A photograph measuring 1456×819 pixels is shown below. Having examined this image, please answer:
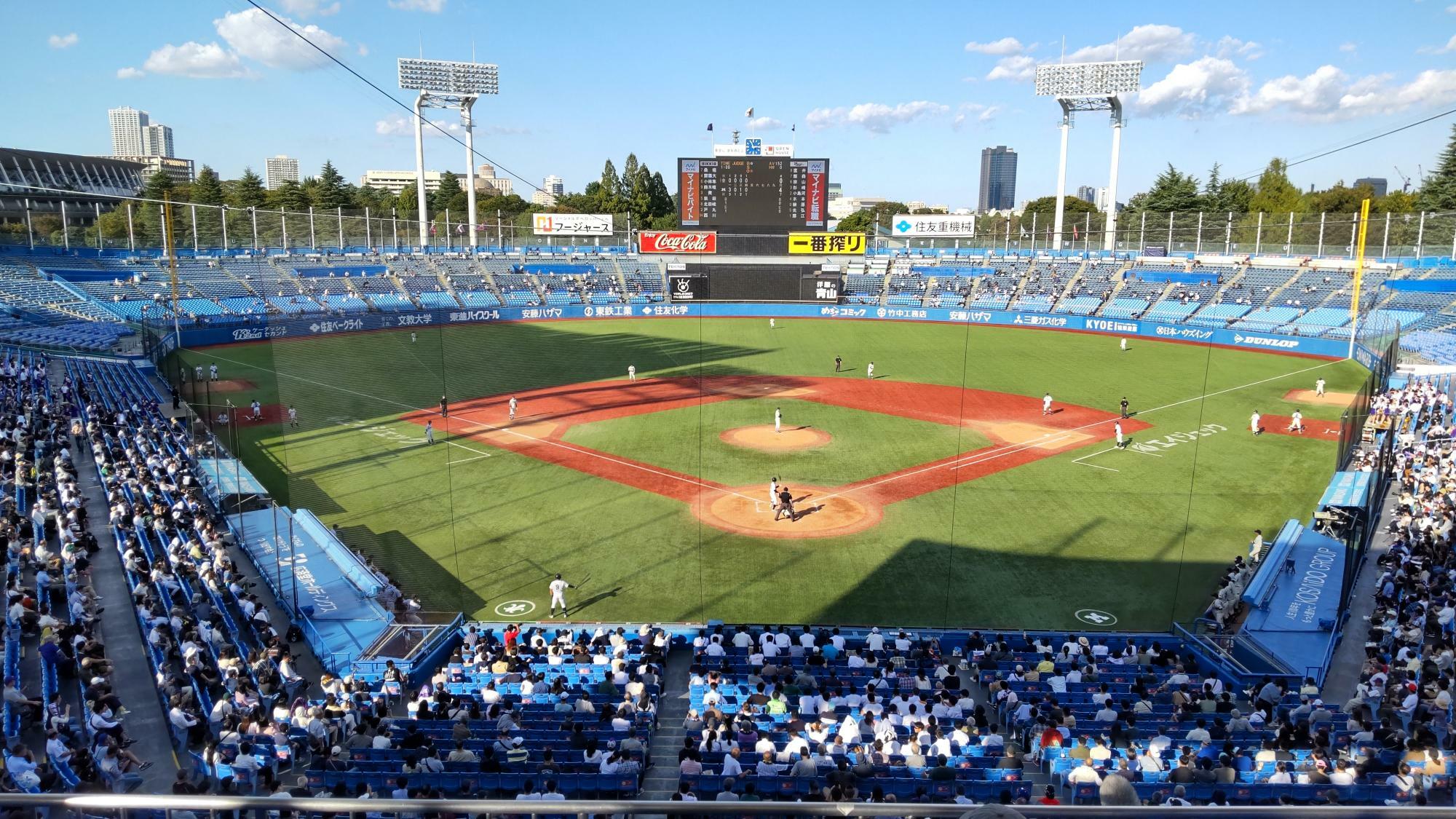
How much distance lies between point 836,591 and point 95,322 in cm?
4341

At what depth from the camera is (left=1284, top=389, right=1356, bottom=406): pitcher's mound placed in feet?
121

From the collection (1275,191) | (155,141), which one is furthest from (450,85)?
(1275,191)

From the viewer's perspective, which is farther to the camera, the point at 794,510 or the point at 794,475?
the point at 794,475

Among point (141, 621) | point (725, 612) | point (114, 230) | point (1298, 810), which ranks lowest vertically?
point (725, 612)

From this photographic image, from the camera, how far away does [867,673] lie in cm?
1385

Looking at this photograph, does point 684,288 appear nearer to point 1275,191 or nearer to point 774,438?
point 774,438

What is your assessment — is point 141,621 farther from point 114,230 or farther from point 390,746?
point 114,230

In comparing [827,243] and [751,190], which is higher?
[751,190]

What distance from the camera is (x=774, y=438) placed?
3145 centimetres

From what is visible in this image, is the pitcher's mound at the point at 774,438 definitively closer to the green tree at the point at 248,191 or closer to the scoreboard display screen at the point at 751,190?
the scoreboard display screen at the point at 751,190

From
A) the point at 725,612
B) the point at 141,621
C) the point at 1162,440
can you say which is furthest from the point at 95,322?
the point at 1162,440

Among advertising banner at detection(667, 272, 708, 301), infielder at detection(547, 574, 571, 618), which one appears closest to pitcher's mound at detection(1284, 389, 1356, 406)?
infielder at detection(547, 574, 571, 618)

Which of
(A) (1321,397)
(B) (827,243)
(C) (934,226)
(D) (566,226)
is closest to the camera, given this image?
(A) (1321,397)

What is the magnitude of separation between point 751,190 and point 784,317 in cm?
1205
